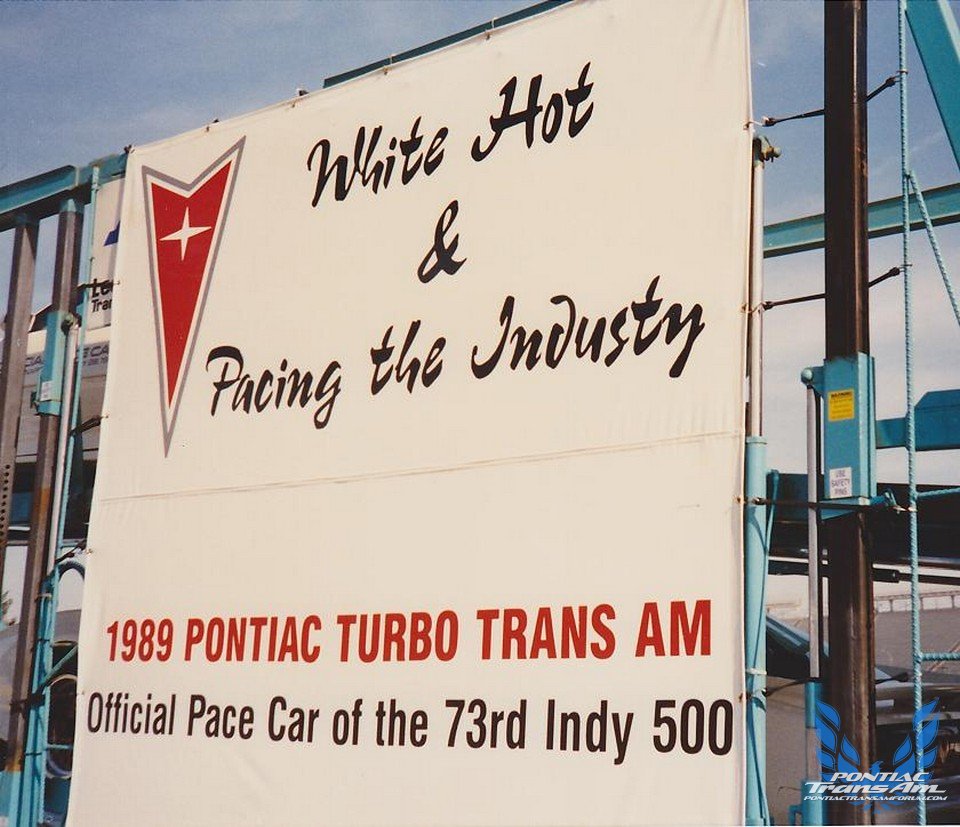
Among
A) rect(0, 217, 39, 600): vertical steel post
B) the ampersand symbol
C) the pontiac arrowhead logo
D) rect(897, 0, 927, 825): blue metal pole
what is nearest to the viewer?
rect(897, 0, 927, 825): blue metal pole

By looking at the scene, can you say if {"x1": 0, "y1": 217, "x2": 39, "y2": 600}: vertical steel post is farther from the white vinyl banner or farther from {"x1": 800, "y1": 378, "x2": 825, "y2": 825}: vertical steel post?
{"x1": 800, "y1": 378, "x2": 825, "y2": 825}: vertical steel post

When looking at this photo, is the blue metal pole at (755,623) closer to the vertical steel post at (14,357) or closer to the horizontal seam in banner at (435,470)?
the horizontal seam in banner at (435,470)

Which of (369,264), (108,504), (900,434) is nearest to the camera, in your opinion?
(900,434)

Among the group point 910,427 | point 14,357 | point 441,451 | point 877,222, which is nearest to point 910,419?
point 910,427

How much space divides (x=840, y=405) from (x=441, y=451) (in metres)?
1.86

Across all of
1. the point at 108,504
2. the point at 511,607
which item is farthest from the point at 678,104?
the point at 108,504

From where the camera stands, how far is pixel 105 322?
305 inches

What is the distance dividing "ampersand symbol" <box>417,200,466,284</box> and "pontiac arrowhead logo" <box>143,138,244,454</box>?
155 centimetres

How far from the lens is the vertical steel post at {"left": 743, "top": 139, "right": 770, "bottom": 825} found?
4.30m

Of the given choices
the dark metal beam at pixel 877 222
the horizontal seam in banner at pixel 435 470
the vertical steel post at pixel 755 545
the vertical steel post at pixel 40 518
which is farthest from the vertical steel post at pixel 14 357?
the dark metal beam at pixel 877 222

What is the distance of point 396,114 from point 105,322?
9.33ft

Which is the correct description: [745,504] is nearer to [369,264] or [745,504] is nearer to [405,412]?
[405,412]

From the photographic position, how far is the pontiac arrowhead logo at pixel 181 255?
6.63 metres

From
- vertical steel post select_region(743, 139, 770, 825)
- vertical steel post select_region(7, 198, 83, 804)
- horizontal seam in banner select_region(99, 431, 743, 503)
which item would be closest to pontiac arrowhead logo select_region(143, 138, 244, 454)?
horizontal seam in banner select_region(99, 431, 743, 503)
